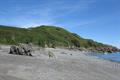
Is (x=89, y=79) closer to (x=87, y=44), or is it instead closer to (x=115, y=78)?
(x=115, y=78)

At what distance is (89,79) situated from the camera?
74.5 feet

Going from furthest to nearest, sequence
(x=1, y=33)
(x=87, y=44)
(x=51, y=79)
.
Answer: (x=87, y=44) → (x=1, y=33) → (x=51, y=79)

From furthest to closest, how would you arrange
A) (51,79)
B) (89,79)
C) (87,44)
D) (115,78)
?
(87,44)
(115,78)
(89,79)
(51,79)

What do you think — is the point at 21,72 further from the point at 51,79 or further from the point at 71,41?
the point at 71,41

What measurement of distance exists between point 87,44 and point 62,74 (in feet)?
571

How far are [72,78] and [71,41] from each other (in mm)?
161665

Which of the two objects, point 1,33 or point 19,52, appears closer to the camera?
point 19,52

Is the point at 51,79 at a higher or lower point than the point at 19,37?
lower

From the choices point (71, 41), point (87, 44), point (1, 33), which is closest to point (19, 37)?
point (1, 33)

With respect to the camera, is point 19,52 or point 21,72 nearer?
point 21,72

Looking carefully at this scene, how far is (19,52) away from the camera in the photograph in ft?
141

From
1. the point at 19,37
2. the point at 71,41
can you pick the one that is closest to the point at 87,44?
the point at 71,41

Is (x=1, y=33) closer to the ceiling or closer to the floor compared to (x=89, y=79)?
closer to the ceiling

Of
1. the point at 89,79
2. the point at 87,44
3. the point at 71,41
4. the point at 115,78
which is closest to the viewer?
the point at 89,79
